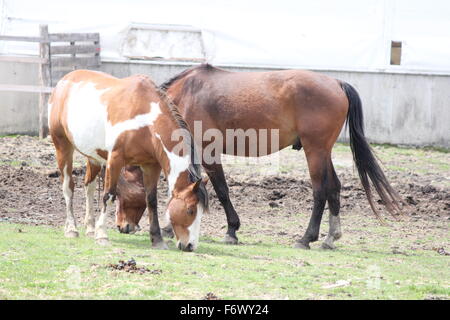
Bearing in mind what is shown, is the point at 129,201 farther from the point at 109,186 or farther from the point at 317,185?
the point at 317,185

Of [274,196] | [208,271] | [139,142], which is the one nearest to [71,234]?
[139,142]

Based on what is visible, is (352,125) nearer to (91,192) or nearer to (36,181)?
(91,192)

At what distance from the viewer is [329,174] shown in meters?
9.15

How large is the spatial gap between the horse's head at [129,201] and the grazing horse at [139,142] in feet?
1.34

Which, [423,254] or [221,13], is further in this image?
[221,13]

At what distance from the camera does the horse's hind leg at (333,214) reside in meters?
9.10

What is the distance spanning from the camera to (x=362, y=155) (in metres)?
9.43

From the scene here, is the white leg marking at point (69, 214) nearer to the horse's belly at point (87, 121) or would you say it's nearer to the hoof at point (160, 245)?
the horse's belly at point (87, 121)

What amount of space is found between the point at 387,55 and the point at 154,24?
5.70 m

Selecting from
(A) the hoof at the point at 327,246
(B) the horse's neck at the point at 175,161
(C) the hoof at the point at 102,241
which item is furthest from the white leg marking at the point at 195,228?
(A) the hoof at the point at 327,246
